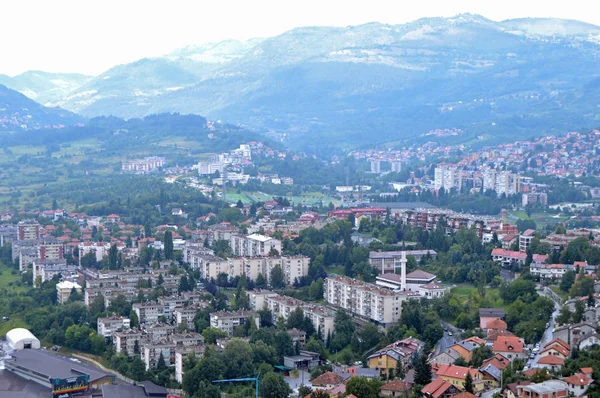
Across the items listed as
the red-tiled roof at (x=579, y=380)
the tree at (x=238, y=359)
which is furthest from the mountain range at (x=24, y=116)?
the red-tiled roof at (x=579, y=380)

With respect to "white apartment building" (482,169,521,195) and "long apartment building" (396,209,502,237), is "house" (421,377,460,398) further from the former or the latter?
"white apartment building" (482,169,521,195)

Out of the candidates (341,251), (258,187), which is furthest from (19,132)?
(341,251)

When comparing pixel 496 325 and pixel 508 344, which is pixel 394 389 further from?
pixel 496 325

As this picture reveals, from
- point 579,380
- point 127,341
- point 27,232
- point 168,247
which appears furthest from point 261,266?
point 579,380

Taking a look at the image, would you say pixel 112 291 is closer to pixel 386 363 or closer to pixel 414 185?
pixel 386 363

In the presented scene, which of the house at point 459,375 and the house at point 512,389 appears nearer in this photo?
the house at point 512,389

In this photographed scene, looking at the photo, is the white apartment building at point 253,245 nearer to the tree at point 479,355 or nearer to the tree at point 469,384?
the tree at point 479,355
